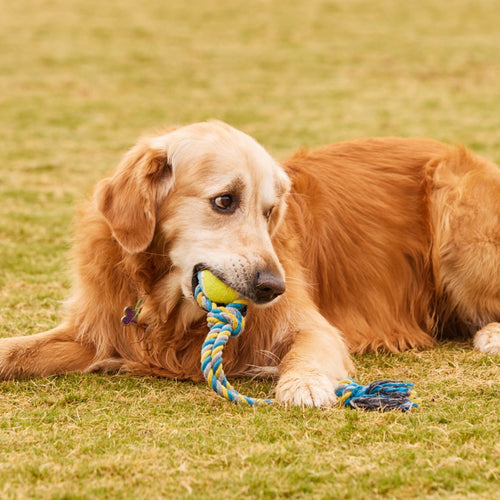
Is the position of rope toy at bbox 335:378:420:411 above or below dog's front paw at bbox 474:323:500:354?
above

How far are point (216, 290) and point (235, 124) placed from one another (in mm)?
8761

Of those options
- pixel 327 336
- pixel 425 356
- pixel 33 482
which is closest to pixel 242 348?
pixel 327 336

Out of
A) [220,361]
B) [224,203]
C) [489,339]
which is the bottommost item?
[489,339]

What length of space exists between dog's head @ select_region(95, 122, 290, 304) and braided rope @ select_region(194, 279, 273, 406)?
0.44ft

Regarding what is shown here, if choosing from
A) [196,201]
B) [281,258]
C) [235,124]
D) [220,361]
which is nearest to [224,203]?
[196,201]

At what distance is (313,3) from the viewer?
75.4 feet

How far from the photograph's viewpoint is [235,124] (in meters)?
12.5

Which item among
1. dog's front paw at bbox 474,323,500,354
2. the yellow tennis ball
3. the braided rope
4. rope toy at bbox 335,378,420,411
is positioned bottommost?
dog's front paw at bbox 474,323,500,354

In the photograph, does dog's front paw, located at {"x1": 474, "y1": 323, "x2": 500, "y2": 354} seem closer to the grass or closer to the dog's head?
the grass

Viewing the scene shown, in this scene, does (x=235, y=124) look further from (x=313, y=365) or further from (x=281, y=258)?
(x=313, y=365)

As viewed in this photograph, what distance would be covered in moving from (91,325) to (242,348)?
79 cm

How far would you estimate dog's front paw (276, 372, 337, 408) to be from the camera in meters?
3.82

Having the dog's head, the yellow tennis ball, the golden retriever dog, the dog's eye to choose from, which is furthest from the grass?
the dog's eye

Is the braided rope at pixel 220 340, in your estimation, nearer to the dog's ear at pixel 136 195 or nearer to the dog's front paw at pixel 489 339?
the dog's ear at pixel 136 195
